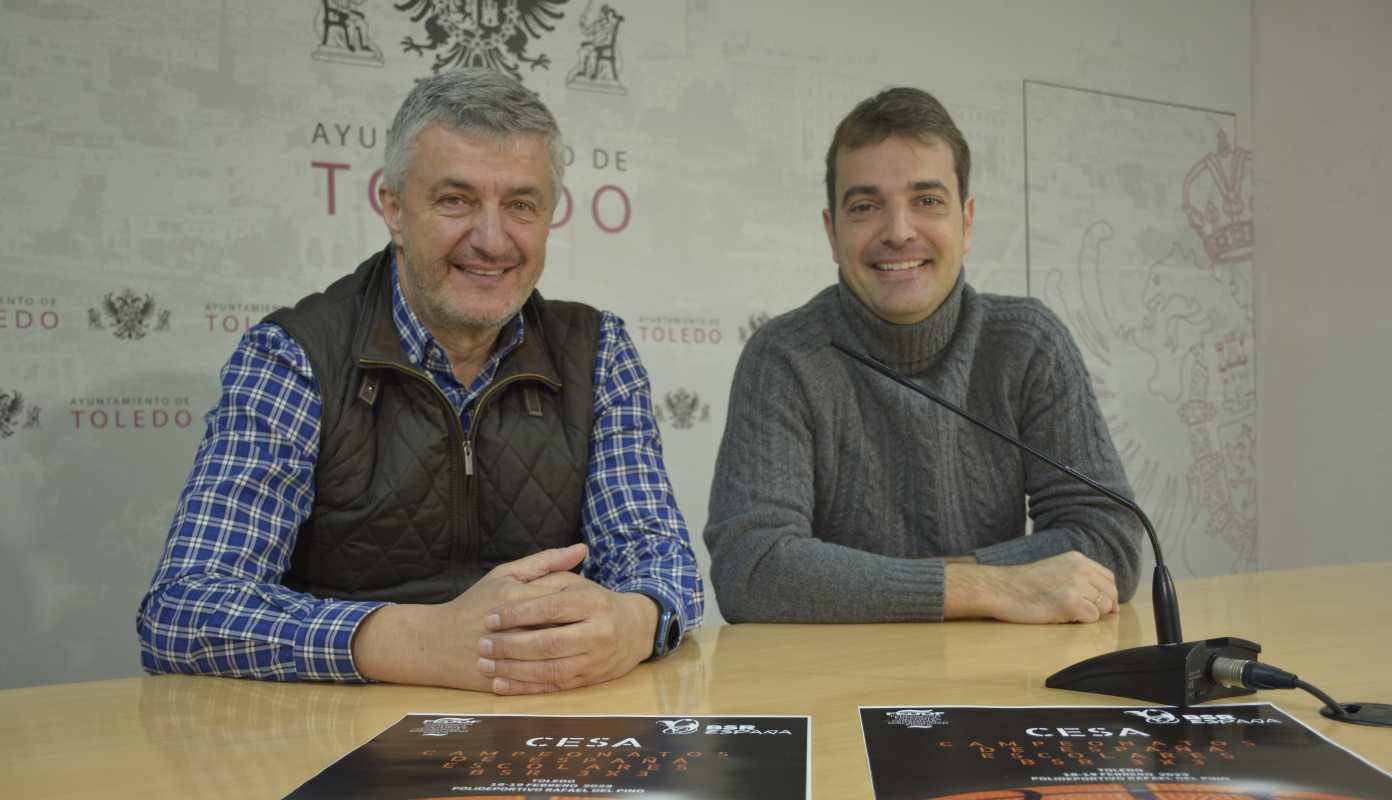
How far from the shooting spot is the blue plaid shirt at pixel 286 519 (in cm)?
112

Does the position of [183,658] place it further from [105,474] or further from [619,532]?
[105,474]

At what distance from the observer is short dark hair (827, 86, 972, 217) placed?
176 centimetres

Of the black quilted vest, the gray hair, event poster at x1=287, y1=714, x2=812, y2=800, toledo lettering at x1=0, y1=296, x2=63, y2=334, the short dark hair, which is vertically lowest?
event poster at x1=287, y1=714, x2=812, y2=800

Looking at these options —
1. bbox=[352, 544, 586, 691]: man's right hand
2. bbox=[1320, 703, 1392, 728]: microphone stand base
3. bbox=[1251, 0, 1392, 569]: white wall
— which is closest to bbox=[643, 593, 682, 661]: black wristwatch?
bbox=[352, 544, 586, 691]: man's right hand

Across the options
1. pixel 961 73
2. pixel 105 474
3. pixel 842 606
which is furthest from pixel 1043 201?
pixel 105 474

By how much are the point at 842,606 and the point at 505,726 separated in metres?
0.64

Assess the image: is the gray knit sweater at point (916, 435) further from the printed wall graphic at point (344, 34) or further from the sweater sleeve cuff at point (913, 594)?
the printed wall graphic at point (344, 34)

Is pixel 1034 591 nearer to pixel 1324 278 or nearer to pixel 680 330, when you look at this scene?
pixel 680 330

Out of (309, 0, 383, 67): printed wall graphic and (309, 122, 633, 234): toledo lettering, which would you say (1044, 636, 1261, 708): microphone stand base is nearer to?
(309, 122, 633, 234): toledo lettering

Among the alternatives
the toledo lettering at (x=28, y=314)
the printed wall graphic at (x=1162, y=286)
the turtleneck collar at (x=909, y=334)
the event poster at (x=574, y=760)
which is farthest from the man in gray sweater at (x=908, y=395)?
the printed wall graphic at (x=1162, y=286)

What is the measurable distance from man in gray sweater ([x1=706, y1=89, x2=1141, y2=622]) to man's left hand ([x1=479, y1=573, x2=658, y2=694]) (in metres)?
0.54

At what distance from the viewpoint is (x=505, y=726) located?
0.89 m

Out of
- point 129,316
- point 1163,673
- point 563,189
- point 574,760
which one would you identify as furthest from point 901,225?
point 129,316

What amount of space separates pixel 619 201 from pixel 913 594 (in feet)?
5.52
